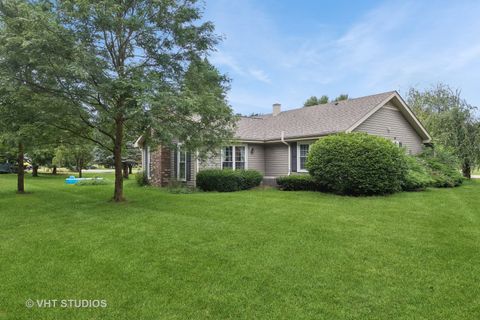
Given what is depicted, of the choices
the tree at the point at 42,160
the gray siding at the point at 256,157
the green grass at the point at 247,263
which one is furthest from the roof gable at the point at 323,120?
the tree at the point at 42,160

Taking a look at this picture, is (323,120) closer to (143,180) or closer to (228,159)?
(228,159)

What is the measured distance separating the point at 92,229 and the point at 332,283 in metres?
5.19

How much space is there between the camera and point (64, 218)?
845 centimetres

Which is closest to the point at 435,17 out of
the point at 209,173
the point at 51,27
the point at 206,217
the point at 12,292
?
the point at 209,173

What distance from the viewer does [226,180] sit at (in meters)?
14.7

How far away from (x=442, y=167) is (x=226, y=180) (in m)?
10.4

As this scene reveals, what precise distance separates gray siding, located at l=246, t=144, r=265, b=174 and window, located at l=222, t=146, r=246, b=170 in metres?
0.33

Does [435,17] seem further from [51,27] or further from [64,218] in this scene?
[64,218]

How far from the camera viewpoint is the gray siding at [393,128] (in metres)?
16.1

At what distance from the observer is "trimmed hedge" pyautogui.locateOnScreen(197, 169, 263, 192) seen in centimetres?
1473

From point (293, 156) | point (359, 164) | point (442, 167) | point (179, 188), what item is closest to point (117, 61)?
point (179, 188)

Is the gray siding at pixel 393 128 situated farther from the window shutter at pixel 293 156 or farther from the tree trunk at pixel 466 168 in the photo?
the tree trunk at pixel 466 168

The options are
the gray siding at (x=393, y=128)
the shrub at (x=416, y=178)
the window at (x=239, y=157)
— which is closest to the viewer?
the shrub at (x=416, y=178)

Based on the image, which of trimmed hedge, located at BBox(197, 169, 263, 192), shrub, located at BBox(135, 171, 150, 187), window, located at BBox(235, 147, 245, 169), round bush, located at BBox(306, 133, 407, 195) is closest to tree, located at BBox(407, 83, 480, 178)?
round bush, located at BBox(306, 133, 407, 195)
